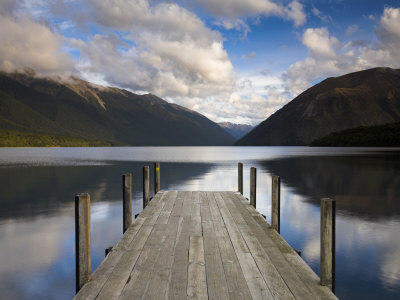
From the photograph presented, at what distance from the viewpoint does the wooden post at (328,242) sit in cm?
484

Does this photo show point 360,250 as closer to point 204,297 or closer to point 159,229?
point 159,229

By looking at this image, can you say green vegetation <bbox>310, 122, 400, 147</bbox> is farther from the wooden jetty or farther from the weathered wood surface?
the wooden jetty

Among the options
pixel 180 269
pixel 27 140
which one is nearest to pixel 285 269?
pixel 180 269

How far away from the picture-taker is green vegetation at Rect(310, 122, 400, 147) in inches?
4595

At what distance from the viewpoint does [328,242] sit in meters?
5.07

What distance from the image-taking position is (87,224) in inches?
204

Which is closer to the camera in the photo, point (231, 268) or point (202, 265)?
point (231, 268)

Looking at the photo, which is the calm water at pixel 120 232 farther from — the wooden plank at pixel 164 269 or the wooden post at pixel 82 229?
the wooden plank at pixel 164 269

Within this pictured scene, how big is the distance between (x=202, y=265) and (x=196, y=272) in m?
0.31

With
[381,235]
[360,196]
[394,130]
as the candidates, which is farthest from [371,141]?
[381,235]

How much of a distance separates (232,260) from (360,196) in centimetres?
1600

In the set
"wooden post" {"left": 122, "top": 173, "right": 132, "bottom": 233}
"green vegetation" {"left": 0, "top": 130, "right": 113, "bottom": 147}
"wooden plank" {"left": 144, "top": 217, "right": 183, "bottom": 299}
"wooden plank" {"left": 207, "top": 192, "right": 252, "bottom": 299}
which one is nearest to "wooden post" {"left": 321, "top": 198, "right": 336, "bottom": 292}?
"wooden plank" {"left": 207, "top": 192, "right": 252, "bottom": 299}

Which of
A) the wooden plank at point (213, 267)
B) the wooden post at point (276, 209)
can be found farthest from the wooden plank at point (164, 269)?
the wooden post at point (276, 209)

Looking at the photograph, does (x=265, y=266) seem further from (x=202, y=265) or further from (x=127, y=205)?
(x=127, y=205)
